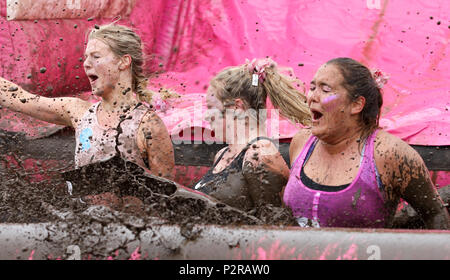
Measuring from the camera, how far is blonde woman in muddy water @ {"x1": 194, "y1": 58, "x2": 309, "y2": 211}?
5.81ft

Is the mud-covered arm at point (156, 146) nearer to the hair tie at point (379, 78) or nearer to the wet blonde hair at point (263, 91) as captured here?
the wet blonde hair at point (263, 91)

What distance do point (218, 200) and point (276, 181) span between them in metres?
0.17

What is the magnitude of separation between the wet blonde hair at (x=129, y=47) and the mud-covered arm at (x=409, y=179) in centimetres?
81

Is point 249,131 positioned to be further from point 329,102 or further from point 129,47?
point 129,47

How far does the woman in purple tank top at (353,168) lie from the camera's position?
5.18 feet

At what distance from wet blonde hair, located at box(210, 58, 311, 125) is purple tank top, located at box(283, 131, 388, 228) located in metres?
0.32

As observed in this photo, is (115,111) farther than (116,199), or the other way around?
(115,111)

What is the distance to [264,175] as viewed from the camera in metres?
1.77

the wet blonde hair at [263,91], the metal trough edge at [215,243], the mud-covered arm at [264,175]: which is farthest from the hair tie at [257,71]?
the metal trough edge at [215,243]

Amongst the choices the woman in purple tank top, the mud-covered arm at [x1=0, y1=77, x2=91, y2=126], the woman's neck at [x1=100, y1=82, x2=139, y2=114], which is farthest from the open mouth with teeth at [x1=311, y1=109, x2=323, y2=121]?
the mud-covered arm at [x1=0, y1=77, x2=91, y2=126]

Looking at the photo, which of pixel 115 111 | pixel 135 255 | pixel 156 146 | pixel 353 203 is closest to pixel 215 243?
pixel 135 255

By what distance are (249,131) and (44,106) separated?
693 millimetres

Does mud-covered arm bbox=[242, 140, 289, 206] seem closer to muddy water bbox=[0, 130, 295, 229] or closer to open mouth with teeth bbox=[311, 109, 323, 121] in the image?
muddy water bbox=[0, 130, 295, 229]
